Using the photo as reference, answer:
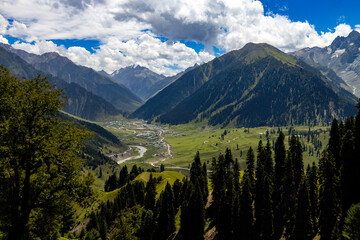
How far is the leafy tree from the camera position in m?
21.7

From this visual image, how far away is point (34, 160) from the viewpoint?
2300 centimetres

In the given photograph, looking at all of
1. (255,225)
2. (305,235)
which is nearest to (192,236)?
(255,225)

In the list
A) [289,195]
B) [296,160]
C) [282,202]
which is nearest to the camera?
[282,202]

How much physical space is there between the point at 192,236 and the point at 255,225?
20284mm

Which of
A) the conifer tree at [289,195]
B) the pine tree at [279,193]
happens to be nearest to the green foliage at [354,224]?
the conifer tree at [289,195]

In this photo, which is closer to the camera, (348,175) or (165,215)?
(348,175)

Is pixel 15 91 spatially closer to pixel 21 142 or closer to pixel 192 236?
pixel 21 142

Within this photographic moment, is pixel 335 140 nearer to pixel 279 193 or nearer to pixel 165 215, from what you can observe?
pixel 279 193

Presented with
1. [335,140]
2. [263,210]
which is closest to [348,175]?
[335,140]

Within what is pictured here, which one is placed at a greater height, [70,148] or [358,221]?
[70,148]

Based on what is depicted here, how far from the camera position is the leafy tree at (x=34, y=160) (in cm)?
2170

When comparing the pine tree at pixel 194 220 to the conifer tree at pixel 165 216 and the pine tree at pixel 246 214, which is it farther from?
the conifer tree at pixel 165 216

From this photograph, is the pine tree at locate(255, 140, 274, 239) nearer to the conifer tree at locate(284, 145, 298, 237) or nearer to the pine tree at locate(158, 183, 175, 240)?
the conifer tree at locate(284, 145, 298, 237)

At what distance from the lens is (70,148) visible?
Result: 25.0 m
